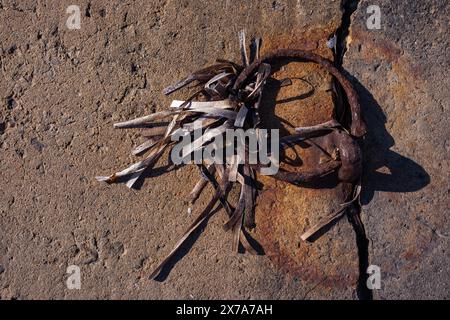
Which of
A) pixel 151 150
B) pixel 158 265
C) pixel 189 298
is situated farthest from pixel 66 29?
pixel 189 298

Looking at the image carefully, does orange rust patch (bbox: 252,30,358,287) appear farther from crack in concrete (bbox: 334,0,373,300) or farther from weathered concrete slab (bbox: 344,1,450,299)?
weathered concrete slab (bbox: 344,1,450,299)

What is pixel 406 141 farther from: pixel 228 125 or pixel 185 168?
pixel 185 168

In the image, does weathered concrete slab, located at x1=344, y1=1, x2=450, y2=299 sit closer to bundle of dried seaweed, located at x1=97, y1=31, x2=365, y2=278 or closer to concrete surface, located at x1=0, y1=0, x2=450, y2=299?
concrete surface, located at x1=0, y1=0, x2=450, y2=299

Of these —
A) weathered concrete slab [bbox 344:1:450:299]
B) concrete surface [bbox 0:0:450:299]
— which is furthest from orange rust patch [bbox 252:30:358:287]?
weathered concrete slab [bbox 344:1:450:299]

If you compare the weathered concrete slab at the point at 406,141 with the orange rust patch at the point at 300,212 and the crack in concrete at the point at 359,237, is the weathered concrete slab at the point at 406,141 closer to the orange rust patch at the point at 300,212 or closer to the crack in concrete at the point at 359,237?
the crack in concrete at the point at 359,237

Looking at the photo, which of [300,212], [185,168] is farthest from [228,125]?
[300,212]

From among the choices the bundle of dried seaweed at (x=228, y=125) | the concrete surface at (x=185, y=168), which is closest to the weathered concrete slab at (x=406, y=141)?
the concrete surface at (x=185, y=168)
